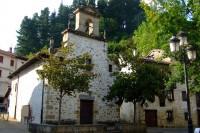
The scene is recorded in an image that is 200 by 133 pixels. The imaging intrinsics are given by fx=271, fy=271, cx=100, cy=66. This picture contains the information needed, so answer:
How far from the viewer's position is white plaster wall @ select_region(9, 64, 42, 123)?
24.8 meters

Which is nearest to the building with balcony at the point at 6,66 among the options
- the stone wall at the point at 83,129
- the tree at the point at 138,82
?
the tree at the point at 138,82

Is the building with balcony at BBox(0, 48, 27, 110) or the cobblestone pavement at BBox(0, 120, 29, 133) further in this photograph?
the building with balcony at BBox(0, 48, 27, 110)

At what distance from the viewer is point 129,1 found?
6669cm

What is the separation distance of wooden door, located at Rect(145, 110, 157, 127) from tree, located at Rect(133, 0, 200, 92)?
943 cm

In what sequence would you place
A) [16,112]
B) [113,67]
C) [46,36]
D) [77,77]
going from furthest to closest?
[46,36] → [16,112] → [113,67] → [77,77]

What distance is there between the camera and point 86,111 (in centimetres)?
2545

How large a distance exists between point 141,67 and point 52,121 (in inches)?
349

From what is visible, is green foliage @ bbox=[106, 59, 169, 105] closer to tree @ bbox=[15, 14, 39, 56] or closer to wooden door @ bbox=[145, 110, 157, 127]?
wooden door @ bbox=[145, 110, 157, 127]

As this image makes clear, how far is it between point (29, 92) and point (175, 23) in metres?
15.8

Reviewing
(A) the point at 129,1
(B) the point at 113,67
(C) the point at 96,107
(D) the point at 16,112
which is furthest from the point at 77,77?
(A) the point at 129,1

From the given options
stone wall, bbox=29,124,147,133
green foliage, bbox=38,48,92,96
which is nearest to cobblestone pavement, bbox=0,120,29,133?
stone wall, bbox=29,124,147,133

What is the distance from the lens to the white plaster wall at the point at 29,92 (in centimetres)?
2484

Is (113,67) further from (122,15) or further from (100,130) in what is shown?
(122,15)

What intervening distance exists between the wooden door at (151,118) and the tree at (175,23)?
943 cm
